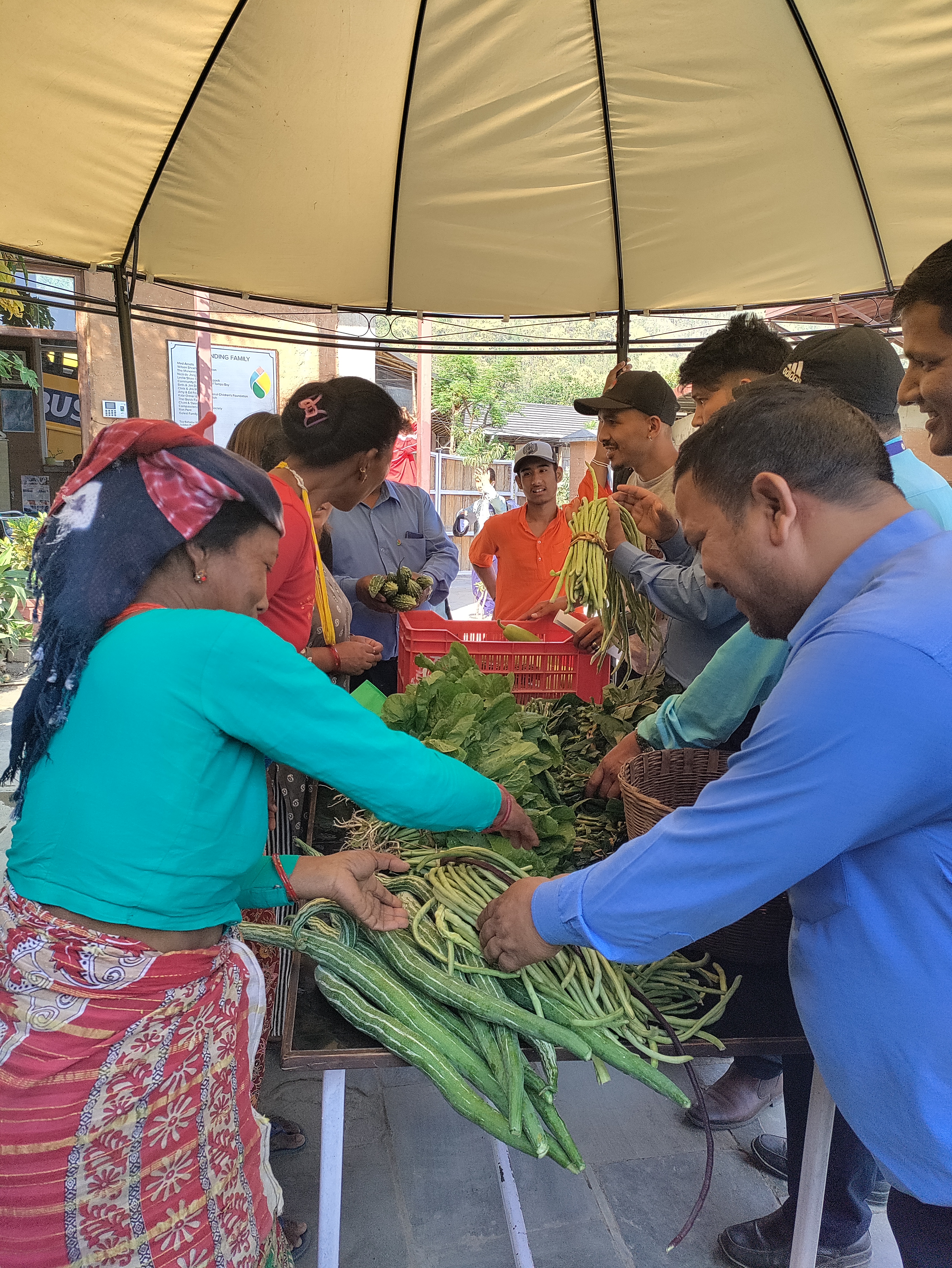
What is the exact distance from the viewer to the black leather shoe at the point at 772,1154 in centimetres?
272

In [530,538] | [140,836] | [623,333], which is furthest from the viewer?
[623,333]

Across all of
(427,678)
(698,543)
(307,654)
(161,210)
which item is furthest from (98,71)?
(698,543)

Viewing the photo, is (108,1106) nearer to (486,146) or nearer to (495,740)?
(495,740)

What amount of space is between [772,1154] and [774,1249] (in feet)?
1.44

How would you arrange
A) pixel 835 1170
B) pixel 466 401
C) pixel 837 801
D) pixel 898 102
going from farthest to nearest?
pixel 466 401 < pixel 898 102 < pixel 835 1170 < pixel 837 801

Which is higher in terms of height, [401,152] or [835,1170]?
[401,152]

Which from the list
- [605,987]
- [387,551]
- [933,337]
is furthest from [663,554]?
[605,987]

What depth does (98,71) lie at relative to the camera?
3.70 meters

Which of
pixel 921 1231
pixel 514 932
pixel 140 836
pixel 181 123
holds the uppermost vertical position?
pixel 181 123

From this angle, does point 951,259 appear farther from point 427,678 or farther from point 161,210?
point 161,210

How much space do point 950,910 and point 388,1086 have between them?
251 centimetres

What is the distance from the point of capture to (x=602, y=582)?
3359 millimetres

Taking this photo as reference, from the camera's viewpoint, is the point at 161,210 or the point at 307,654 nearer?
the point at 307,654

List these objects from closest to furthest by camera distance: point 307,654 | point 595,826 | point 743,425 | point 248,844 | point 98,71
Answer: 1. point 743,425
2. point 248,844
3. point 595,826
4. point 307,654
5. point 98,71
